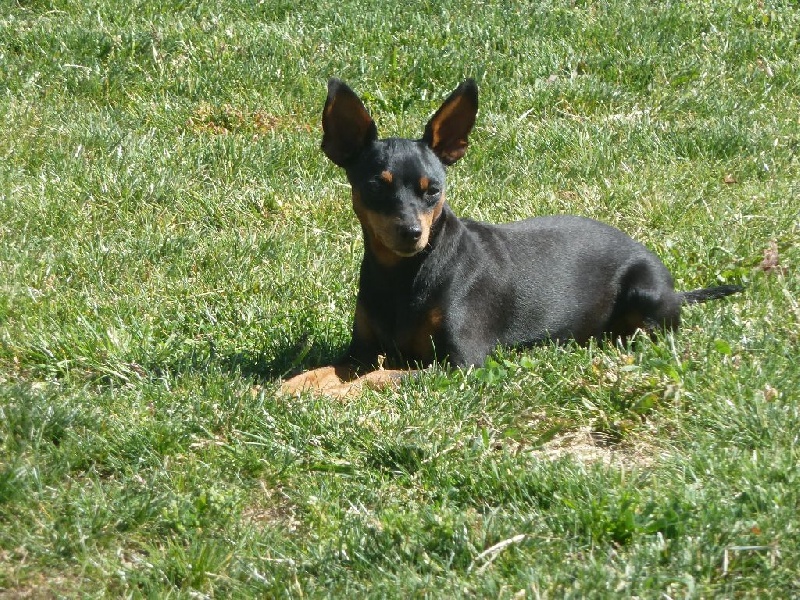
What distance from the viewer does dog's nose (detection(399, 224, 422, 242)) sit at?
526cm

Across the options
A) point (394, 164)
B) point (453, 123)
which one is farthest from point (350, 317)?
point (453, 123)

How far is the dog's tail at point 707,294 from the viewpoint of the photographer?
20.6 feet

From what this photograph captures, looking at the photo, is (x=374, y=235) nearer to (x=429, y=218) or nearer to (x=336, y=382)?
(x=429, y=218)

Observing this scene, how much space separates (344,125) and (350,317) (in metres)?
1.13

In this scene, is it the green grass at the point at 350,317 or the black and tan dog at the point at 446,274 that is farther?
the black and tan dog at the point at 446,274

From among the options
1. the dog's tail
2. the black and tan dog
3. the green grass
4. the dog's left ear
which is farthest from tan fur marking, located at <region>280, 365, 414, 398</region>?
the dog's tail

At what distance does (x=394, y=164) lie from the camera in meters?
5.57

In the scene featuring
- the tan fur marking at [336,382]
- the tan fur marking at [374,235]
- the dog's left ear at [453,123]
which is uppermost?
the dog's left ear at [453,123]

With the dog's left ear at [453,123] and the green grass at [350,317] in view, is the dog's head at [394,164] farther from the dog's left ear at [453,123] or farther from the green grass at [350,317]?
the green grass at [350,317]

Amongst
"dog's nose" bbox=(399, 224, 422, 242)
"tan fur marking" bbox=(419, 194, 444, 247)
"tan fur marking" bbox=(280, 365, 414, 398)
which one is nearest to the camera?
"tan fur marking" bbox=(280, 365, 414, 398)

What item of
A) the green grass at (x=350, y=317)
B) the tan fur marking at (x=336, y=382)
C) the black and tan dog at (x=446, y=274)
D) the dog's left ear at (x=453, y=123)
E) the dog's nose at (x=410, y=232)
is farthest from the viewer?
the dog's left ear at (x=453, y=123)

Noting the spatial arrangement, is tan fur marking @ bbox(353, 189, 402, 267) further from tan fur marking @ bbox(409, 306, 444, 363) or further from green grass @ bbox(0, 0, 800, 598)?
green grass @ bbox(0, 0, 800, 598)

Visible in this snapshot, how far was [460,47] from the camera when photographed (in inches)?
368

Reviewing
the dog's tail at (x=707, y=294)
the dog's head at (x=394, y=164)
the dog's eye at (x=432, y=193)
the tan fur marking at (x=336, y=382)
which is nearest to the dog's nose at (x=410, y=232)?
the dog's head at (x=394, y=164)
